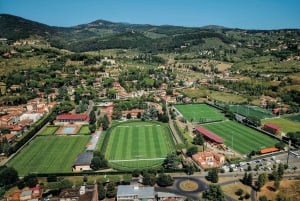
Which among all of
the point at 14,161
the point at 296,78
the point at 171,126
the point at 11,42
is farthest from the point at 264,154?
the point at 11,42

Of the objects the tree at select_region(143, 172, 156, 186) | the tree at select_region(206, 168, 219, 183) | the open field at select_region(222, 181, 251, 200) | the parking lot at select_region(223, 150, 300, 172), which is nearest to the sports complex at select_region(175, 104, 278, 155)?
the parking lot at select_region(223, 150, 300, 172)

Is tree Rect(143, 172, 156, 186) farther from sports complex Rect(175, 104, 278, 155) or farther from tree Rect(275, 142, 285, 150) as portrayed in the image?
tree Rect(275, 142, 285, 150)

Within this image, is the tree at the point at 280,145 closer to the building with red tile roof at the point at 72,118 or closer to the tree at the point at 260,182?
the tree at the point at 260,182

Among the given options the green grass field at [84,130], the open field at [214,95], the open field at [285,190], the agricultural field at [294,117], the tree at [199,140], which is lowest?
the open field at [285,190]

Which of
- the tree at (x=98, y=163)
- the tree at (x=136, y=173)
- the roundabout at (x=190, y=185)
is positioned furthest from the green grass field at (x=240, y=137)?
the tree at (x=98, y=163)

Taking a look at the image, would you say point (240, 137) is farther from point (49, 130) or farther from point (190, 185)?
point (49, 130)

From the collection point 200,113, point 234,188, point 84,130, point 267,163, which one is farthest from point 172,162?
point 200,113
